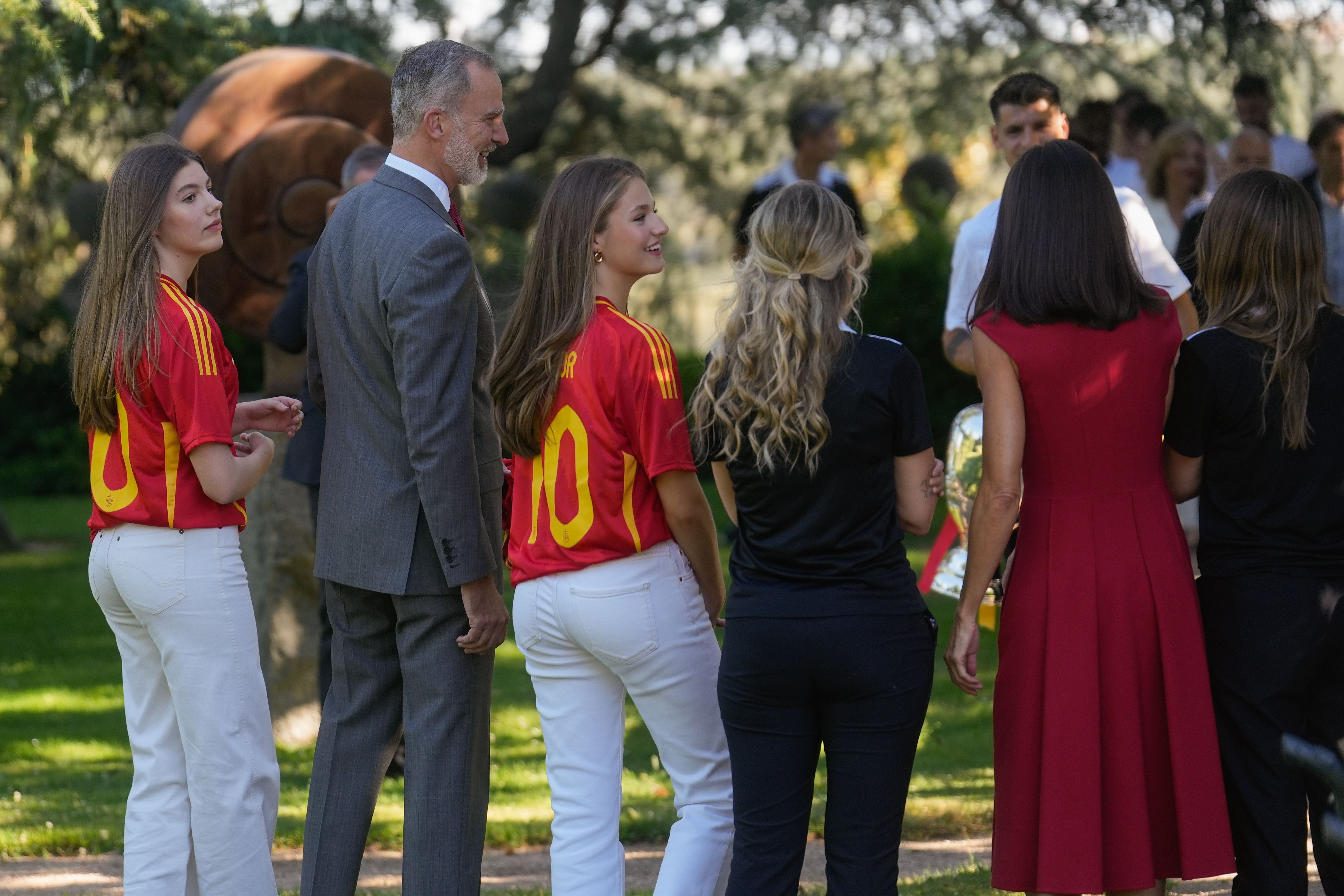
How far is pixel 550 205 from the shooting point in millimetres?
3363

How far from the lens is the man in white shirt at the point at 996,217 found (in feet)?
14.6

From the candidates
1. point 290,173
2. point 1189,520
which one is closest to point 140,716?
point 290,173

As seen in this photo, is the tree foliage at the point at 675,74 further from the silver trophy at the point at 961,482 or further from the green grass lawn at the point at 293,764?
the silver trophy at the point at 961,482

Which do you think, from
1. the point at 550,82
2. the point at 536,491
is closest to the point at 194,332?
the point at 536,491

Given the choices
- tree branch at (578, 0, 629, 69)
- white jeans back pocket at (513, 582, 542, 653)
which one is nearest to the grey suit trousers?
white jeans back pocket at (513, 582, 542, 653)

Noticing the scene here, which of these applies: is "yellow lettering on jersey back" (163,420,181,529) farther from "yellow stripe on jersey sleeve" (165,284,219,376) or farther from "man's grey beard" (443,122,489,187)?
"man's grey beard" (443,122,489,187)

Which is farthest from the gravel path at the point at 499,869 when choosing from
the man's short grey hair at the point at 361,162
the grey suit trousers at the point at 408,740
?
the man's short grey hair at the point at 361,162

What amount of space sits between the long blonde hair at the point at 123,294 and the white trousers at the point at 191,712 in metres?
0.31

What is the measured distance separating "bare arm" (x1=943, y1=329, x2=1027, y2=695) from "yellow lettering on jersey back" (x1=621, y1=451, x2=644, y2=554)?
0.72 metres

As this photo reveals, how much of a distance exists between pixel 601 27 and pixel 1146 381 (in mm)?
9837

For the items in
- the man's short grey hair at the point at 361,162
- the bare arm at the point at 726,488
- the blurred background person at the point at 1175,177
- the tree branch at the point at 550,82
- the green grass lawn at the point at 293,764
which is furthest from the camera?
the tree branch at the point at 550,82

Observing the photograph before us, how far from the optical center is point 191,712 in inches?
134

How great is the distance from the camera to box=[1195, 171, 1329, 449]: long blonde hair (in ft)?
10.7

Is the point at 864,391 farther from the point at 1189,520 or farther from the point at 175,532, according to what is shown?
the point at 1189,520
